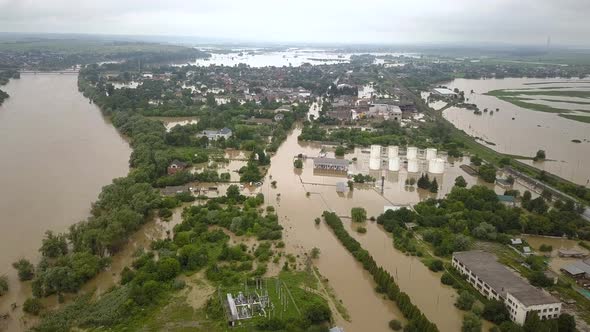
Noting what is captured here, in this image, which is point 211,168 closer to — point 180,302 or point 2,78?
point 180,302

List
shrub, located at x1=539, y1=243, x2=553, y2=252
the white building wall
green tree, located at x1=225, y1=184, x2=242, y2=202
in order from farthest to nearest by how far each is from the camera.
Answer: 1. green tree, located at x1=225, y1=184, x2=242, y2=202
2. shrub, located at x1=539, y1=243, x2=553, y2=252
3. the white building wall

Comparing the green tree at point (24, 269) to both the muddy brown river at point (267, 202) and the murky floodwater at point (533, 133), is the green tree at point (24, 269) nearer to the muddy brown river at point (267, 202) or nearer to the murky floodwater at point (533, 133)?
the muddy brown river at point (267, 202)

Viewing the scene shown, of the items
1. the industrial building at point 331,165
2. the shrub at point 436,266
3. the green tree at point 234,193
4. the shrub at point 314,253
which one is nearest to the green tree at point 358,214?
the shrub at point 314,253

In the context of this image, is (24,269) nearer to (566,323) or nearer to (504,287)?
(504,287)

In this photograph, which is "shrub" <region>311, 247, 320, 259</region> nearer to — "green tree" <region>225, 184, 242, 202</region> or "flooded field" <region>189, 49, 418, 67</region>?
"green tree" <region>225, 184, 242, 202</region>

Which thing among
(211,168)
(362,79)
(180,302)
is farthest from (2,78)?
(180,302)

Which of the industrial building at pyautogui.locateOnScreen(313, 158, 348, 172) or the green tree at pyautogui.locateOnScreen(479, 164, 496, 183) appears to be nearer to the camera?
the green tree at pyautogui.locateOnScreen(479, 164, 496, 183)

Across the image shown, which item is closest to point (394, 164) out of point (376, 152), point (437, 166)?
point (376, 152)

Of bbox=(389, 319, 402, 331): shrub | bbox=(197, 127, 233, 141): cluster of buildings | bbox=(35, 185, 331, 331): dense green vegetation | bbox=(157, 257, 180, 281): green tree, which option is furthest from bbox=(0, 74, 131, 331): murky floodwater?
bbox=(389, 319, 402, 331): shrub
